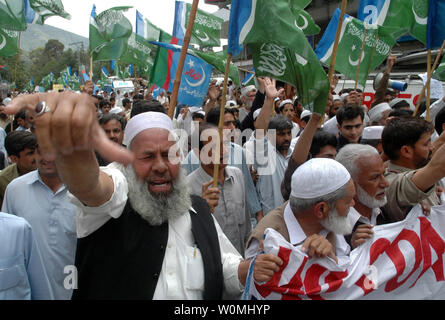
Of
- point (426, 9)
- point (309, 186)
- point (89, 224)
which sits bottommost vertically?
point (89, 224)

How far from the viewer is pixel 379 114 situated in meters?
5.80

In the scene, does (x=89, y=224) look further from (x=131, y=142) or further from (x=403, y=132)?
(x=403, y=132)

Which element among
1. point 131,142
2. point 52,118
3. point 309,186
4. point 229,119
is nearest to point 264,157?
point 229,119

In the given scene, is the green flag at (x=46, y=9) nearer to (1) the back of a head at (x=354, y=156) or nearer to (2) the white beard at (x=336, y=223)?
(1) the back of a head at (x=354, y=156)

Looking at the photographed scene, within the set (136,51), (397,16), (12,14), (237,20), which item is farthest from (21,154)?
(397,16)

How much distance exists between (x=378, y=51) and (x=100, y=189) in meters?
5.73

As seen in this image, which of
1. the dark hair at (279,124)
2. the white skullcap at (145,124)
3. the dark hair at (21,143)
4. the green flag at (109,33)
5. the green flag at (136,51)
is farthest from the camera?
the green flag at (136,51)

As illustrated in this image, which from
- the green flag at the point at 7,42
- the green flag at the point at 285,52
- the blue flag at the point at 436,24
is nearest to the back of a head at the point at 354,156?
the green flag at the point at 285,52

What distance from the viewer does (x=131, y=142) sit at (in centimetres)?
194

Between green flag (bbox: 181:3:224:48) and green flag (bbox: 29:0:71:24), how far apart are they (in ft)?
6.45

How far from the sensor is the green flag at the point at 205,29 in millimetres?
6633

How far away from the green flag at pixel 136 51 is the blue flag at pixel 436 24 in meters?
5.33

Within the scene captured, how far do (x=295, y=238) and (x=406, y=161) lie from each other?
1260 mm
